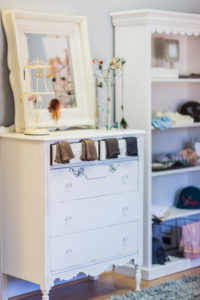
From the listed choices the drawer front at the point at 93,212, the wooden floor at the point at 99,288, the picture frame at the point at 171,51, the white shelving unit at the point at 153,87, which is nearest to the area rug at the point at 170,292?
the wooden floor at the point at 99,288

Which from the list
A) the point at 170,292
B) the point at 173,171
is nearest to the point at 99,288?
the point at 170,292

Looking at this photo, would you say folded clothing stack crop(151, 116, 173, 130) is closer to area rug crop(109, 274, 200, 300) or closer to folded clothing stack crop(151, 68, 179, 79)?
folded clothing stack crop(151, 68, 179, 79)

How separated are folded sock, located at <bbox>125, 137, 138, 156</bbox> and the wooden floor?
1007mm

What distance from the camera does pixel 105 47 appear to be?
432 cm

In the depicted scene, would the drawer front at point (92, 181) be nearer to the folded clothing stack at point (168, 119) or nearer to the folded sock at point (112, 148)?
the folded sock at point (112, 148)

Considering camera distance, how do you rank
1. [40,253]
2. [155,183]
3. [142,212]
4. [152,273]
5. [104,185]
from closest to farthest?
[40,253]
[104,185]
[142,212]
[152,273]
[155,183]

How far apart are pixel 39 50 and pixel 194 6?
1.69 meters

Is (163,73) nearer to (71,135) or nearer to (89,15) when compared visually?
(89,15)

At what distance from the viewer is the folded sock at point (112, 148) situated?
371cm

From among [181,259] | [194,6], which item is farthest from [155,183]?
[194,6]

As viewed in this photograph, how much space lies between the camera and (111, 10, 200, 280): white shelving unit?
165 inches

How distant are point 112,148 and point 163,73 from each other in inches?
38.3

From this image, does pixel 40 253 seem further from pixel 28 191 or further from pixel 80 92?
pixel 80 92

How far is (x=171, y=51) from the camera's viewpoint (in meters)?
4.66
